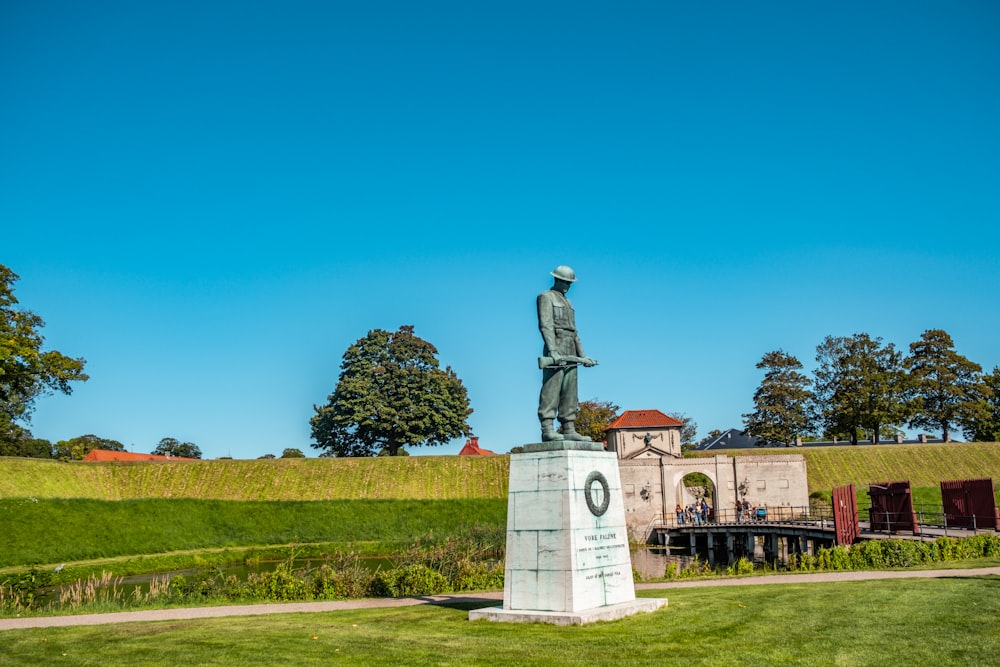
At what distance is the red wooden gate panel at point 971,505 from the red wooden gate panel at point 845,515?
3411mm

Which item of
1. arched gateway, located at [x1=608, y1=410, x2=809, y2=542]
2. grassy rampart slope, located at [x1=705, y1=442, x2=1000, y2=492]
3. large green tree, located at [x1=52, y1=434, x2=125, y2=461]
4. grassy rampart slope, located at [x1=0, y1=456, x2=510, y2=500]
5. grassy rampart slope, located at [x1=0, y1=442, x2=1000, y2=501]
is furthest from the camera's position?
large green tree, located at [x1=52, y1=434, x2=125, y2=461]

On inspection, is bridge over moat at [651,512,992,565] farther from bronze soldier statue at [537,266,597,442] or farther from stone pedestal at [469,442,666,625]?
bronze soldier statue at [537,266,597,442]

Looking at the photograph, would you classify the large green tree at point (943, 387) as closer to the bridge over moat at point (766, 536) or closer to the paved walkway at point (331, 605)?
the bridge over moat at point (766, 536)

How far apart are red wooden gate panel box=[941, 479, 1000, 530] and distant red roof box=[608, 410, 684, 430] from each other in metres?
31.5

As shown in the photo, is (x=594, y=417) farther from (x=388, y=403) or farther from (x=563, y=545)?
(x=563, y=545)

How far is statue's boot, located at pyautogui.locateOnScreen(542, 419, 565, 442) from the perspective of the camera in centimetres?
1325

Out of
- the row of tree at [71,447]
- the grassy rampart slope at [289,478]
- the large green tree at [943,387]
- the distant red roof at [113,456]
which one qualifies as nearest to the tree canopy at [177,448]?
the row of tree at [71,447]

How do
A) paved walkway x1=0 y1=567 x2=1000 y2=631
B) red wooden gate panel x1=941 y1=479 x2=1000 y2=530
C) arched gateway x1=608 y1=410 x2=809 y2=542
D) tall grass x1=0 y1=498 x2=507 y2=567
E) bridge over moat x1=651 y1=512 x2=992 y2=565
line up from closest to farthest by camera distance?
paved walkway x1=0 y1=567 x2=1000 y2=631
red wooden gate panel x1=941 y1=479 x2=1000 y2=530
bridge over moat x1=651 y1=512 x2=992 y2=565
tall grass x1=0 y1=498 x2=507 y2=567
arched gateway x1=608 y1=410 x2=809 y2=542

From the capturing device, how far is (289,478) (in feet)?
183

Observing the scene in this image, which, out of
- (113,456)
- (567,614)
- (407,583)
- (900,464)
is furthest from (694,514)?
(113,456)

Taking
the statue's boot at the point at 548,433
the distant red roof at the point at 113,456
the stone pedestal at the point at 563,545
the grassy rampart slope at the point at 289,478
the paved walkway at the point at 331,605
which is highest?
the distant red roof at the point at 113,456

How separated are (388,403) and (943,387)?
4944 centimetres

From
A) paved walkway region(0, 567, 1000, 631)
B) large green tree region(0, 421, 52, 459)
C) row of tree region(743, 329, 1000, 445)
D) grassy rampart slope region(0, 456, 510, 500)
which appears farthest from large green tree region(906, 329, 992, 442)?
large green tree region(0, 421, 52, 459)

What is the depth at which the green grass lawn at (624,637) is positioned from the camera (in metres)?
9.02
